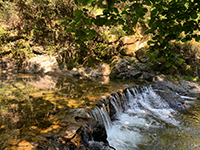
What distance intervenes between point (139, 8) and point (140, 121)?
191 inches

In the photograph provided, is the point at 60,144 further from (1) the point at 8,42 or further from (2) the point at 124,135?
(1) the point at 8,42

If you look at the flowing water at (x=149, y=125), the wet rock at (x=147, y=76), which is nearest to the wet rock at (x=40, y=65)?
the flowing water at (x=149, y=125)

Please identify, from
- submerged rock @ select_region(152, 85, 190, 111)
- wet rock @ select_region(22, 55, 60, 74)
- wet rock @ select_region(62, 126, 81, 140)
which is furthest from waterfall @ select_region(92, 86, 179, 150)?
wet rock @ select_region(22, 55, 60, 74)

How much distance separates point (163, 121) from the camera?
525 centimetres

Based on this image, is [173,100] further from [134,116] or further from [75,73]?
[75,73]

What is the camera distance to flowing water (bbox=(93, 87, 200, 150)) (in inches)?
147

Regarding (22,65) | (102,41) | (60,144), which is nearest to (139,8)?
(60,144)

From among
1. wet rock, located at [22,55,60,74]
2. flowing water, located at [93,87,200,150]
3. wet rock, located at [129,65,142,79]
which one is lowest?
flowing water, located at [93,87,200,150]

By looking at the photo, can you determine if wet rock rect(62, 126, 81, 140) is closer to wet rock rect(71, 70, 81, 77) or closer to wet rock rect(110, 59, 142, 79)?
wet rock rect(71, 70, 81, 77)

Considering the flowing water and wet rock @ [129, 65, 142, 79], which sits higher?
wet rock @ [129, 65, 142, 79]

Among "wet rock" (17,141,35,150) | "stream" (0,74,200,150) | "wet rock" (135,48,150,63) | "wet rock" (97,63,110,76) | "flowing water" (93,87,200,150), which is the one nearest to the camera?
"wet rock" (17,141,35,150)

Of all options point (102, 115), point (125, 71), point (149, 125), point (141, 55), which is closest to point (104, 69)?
point (125, 71)

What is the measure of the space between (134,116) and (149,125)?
798 millimetres

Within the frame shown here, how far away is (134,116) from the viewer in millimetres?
5555
